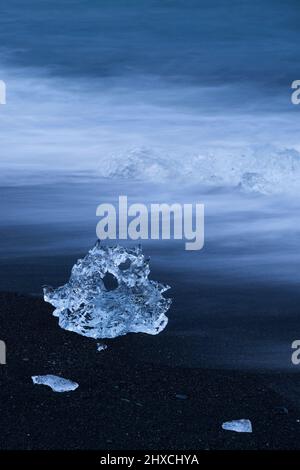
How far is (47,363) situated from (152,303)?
1134mm

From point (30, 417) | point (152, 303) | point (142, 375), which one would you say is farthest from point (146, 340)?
point (30, 417)

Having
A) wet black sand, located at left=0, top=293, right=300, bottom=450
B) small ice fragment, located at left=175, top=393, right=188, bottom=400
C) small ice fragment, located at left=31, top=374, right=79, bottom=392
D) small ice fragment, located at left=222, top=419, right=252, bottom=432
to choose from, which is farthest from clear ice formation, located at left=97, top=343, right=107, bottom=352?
small ice fragment, located at left=222, top=419, right=252, bottom=432

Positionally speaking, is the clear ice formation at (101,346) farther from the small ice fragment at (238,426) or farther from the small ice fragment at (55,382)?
the small ice fragment at (238,426)

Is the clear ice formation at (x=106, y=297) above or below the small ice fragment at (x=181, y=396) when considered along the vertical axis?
above

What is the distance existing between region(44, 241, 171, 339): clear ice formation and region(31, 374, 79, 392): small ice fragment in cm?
93

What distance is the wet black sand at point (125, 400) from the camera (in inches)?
190

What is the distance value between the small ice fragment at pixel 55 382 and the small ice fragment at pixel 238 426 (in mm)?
1059

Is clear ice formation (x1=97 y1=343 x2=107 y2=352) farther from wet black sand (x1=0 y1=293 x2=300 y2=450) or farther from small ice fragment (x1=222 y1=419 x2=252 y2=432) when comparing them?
small ice fragment (x1=222 y1=419 x2=252 y2=432)

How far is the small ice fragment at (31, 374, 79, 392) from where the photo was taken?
5.36 metres

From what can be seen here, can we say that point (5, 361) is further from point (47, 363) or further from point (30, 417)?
point (30, 417)

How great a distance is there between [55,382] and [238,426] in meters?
1.26

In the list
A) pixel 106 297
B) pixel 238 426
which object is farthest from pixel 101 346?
pixel 238 426

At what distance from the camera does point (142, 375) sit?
18.8ft

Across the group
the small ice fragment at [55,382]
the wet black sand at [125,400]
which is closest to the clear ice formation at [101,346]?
the wet black sand at [125,400]
